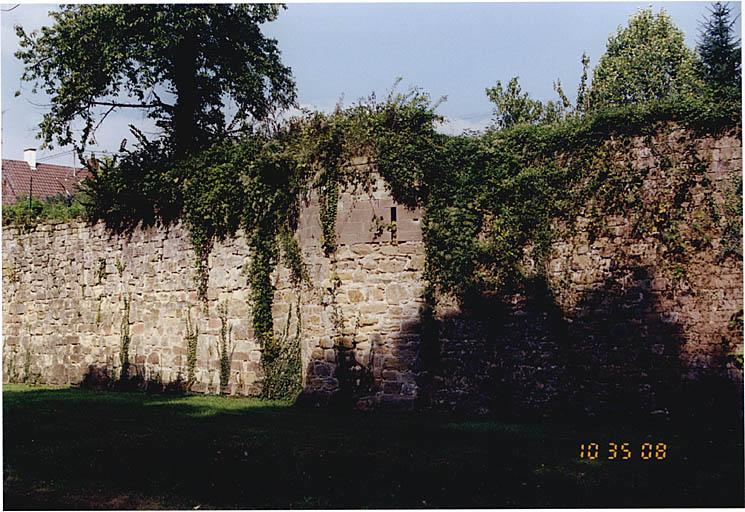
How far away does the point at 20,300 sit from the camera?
66.0ft

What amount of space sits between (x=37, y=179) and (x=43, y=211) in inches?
641

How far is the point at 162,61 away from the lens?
20172mm

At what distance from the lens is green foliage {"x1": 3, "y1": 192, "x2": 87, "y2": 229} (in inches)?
743

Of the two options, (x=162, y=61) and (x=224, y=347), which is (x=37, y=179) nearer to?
(x=162, y=61)

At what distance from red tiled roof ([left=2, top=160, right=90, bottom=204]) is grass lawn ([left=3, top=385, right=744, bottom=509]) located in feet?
73.6

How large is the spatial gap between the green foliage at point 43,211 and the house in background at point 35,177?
11437 mm

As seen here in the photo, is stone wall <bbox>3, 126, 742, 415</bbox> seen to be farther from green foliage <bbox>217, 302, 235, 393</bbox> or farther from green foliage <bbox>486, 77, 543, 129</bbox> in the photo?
green foliage <bbox>486, 77, 543, 129</bbox>

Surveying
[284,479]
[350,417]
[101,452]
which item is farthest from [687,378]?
[101,452]

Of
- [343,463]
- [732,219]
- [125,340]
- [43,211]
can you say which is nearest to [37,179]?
[43,211]

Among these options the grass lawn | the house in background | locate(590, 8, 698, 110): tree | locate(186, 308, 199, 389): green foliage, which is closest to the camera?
the grass lawn

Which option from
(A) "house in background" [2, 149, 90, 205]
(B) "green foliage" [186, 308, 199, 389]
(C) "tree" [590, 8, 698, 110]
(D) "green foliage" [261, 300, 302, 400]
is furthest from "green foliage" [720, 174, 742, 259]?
(C) "tree" [590, 8, 698, 110]

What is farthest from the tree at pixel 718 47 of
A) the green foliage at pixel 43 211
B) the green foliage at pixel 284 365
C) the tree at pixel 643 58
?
the tree at pixel 643 58

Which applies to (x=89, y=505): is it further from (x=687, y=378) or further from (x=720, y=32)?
(x=720, y=32)

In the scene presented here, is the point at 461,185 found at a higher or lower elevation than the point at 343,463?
higher
